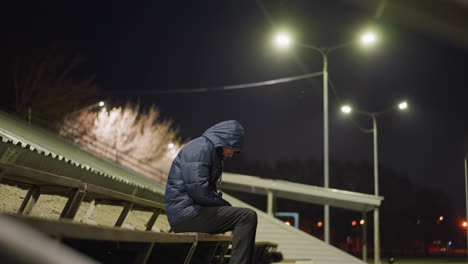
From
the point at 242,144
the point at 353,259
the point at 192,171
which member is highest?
the point at 242,144

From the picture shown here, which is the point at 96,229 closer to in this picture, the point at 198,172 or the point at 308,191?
the point at 198,172

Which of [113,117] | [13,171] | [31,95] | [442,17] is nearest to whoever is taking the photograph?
[442,17]

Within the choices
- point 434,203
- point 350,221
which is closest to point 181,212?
point 350,221

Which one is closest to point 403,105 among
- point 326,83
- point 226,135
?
point 326,83

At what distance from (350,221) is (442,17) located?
6206 centimetres

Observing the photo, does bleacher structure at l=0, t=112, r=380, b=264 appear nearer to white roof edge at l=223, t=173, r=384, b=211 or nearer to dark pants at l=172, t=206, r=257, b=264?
dark pants at l=172, t=206, r=257, b=264

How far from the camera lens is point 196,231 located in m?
5.31

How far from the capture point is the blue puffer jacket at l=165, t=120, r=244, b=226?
5.04 meters

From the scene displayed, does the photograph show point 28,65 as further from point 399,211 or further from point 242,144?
point 242,144

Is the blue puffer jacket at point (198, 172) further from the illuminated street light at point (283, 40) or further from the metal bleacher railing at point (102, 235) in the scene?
the illuminated street light at point (283, 40)

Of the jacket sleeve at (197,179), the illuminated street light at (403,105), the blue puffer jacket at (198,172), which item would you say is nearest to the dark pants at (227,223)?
the blue puffer jacket at (198,172)

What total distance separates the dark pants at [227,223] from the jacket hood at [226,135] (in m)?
0.62

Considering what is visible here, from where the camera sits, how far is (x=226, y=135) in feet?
17.5

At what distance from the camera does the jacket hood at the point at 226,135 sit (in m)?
5.29
